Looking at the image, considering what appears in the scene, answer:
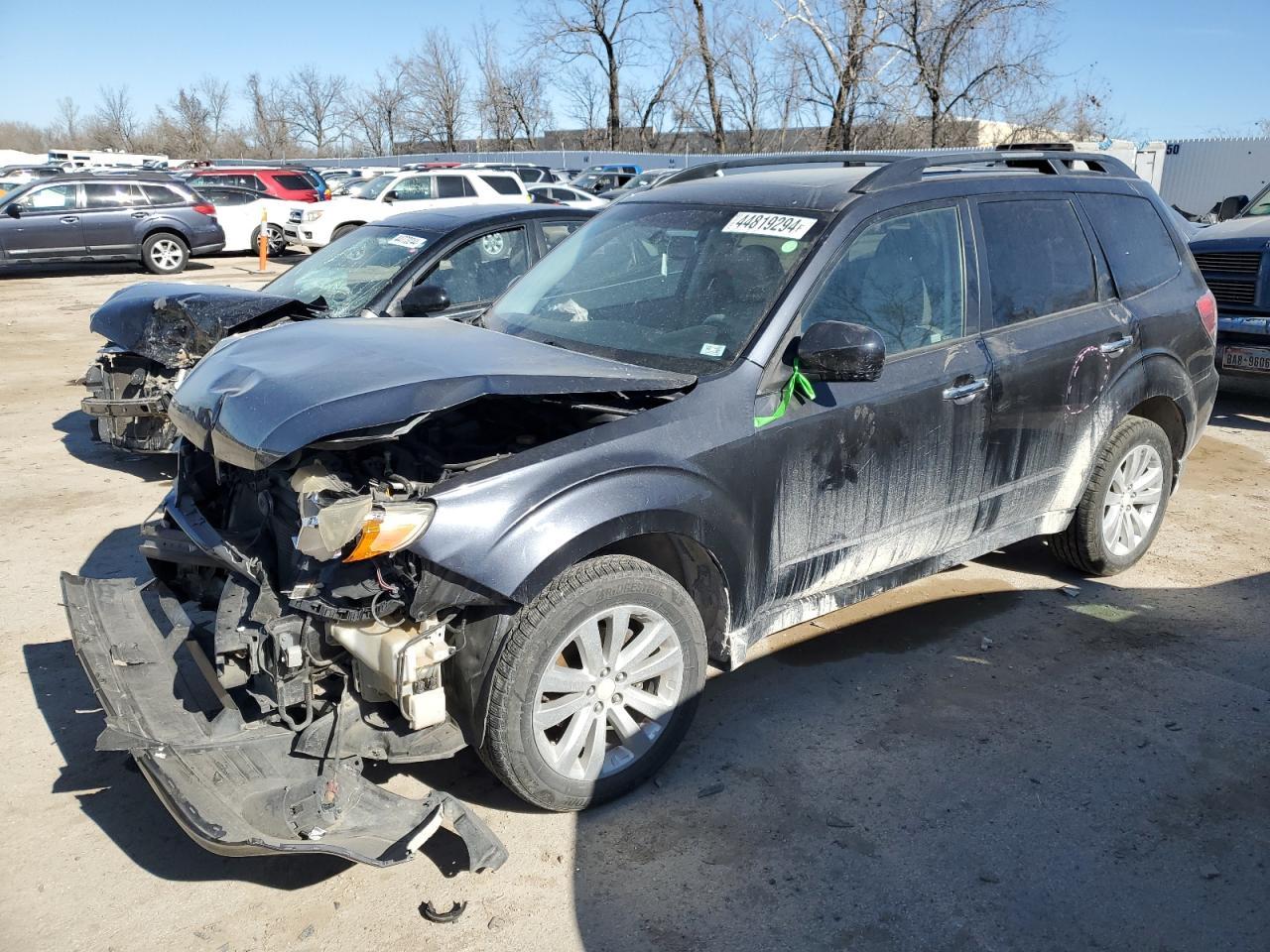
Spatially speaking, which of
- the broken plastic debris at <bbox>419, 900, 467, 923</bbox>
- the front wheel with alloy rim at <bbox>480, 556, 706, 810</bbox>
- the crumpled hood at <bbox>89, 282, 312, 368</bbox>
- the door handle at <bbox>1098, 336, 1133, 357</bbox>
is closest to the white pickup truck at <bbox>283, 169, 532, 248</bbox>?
the crumpled hood at <bbox>89, 282, 312, 368</bbox>

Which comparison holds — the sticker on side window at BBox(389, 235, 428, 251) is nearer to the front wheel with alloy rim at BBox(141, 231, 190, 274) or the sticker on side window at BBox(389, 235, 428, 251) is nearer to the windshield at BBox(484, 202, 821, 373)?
the windshield at BBox(484, 202, 821, 373)

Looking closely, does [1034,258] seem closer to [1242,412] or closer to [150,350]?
[150,350]

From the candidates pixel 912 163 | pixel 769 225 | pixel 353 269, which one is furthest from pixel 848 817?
pixel 353 269

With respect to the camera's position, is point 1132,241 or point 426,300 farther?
point 426,300

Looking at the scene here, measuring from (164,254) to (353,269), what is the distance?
14.9 metres

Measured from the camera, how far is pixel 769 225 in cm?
398

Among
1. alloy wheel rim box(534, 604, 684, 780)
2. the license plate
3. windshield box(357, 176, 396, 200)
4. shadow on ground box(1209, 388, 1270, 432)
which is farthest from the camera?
windshield box(357, 176, 396, 200)

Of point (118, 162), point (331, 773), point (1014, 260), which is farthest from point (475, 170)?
point (118, 162)

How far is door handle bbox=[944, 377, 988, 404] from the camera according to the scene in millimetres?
4061

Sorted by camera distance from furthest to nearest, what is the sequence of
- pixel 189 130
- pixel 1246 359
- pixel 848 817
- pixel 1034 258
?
pixel 189 130 → pixel 1246 359 → pixel 1034 258 → pixel 848 817

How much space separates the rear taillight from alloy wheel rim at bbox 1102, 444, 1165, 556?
73 centimetres

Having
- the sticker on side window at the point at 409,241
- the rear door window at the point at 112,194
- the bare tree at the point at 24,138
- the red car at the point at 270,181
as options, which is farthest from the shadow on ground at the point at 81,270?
the bare tree at the point at 24,138

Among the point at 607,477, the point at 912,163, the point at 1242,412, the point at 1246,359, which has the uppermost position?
the point at 912,163

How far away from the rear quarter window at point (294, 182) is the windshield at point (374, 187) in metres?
2.08
